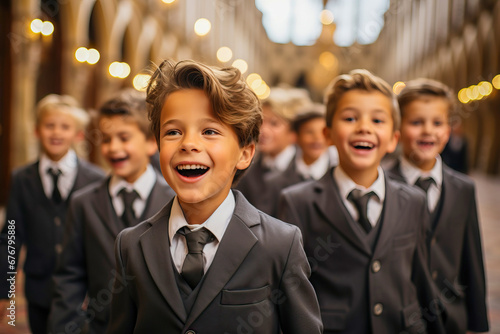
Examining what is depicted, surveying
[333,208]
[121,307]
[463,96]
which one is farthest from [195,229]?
[463,96]

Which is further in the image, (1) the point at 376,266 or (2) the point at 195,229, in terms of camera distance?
(1) the point at 376,266

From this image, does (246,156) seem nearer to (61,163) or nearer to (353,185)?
(353,185)

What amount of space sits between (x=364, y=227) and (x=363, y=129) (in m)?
0.45

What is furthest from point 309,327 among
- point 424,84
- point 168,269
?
point 424,84

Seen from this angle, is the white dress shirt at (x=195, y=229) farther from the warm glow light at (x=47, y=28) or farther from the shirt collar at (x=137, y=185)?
the warm glow light at (x=47, y=28)

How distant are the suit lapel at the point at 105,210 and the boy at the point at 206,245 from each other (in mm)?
858

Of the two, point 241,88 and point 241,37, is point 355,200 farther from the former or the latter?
point 241,37

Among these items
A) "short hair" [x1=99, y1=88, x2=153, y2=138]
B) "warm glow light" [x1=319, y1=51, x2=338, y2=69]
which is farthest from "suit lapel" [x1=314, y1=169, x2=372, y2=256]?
"warm glow light" [x1=319, y1=51, x2=338, y2=69]

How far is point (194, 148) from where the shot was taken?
1682 millimetres

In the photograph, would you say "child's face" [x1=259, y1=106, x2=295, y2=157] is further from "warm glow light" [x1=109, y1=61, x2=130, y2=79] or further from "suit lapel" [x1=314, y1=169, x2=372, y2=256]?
"warm glow light" [x1=109, y1=61, x2=130, y2=79]

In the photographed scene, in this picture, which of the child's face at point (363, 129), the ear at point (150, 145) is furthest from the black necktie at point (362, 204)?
the ear at point (150, 145)

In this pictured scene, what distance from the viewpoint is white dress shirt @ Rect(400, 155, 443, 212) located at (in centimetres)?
306

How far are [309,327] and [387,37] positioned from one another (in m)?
48.3

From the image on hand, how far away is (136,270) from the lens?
5.82 ft
